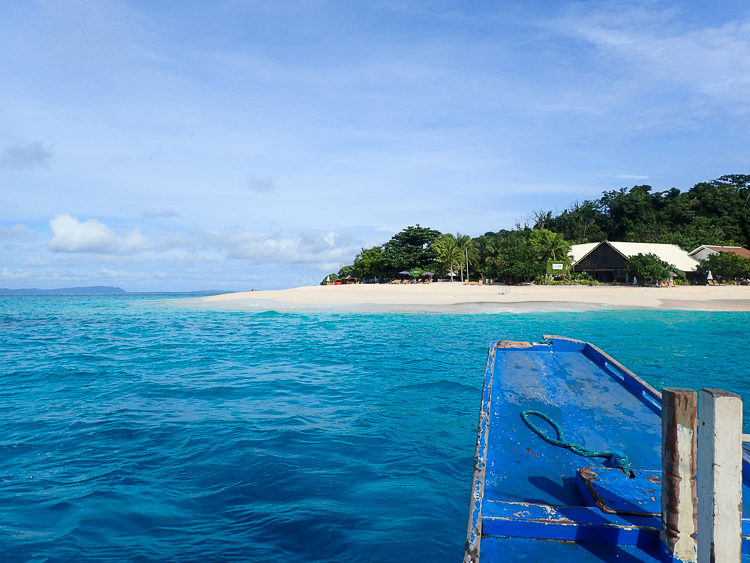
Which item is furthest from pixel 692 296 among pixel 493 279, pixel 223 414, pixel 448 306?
pixel 223 414

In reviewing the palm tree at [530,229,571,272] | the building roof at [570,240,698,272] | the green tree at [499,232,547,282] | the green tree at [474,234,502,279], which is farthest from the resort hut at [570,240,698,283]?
the green tree at [474,234,502,279]

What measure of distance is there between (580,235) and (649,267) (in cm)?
2700

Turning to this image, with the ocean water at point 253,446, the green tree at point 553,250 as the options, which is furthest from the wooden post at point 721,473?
the green tree at point 553,250

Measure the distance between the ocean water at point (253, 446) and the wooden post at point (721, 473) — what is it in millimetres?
2578

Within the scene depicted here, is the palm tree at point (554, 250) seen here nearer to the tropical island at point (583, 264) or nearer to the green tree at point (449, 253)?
the tropical island at point (583, 264)

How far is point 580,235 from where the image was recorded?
2530 inches

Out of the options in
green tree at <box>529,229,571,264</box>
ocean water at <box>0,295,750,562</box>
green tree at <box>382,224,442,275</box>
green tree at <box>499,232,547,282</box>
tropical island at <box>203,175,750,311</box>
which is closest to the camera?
ocean water at <box>0,295,750,562</box>

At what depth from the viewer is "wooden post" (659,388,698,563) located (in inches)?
86.0

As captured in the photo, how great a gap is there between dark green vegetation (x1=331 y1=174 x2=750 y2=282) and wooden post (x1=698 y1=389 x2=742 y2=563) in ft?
147

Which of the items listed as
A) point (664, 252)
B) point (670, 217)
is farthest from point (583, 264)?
point (670, 217)

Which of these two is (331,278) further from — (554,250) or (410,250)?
(554,250)

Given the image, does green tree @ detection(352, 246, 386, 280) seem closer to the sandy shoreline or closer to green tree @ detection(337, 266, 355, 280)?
green tree @ detection(337, 266, 355, 280)

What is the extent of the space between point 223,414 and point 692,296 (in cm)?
3296

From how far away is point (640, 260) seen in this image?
3969 cm
